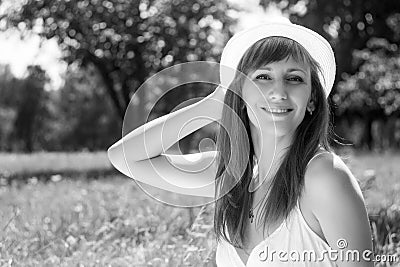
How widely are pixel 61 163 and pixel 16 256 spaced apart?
25.6 ft

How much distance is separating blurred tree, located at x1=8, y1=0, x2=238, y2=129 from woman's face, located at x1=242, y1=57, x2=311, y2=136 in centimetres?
548

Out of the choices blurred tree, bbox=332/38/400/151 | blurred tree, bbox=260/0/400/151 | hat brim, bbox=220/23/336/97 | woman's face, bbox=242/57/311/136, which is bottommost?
blurred tree, bbox=332/38/400/151

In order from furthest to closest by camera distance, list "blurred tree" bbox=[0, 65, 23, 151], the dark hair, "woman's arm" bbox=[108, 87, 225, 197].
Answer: "blurred tree" bbox=[0, 65, 23, 151] → "woman's arm" bbox=[108, 87, 225, 197] → the dark hair

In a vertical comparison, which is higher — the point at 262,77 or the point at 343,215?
the point at 262,77

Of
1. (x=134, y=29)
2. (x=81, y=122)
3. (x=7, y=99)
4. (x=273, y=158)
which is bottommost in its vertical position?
(x=81, y=122)

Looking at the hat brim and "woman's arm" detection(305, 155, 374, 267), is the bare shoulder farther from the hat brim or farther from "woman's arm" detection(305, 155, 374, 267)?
the hat brim

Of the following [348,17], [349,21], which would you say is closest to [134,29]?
[348,17]

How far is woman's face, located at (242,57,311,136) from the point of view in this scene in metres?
2.20

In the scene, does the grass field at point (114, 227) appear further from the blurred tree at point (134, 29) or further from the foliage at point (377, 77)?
the foliage at point (377, 77)

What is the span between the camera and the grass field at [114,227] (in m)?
3.66

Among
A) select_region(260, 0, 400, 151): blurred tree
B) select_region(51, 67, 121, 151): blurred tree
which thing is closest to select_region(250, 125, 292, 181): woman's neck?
select_region(260, 0, 400, 151): blurred tree

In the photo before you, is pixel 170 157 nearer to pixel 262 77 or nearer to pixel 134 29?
pixel 262 77

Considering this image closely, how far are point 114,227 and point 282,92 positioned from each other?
240 centimetres

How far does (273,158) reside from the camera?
231 cm
